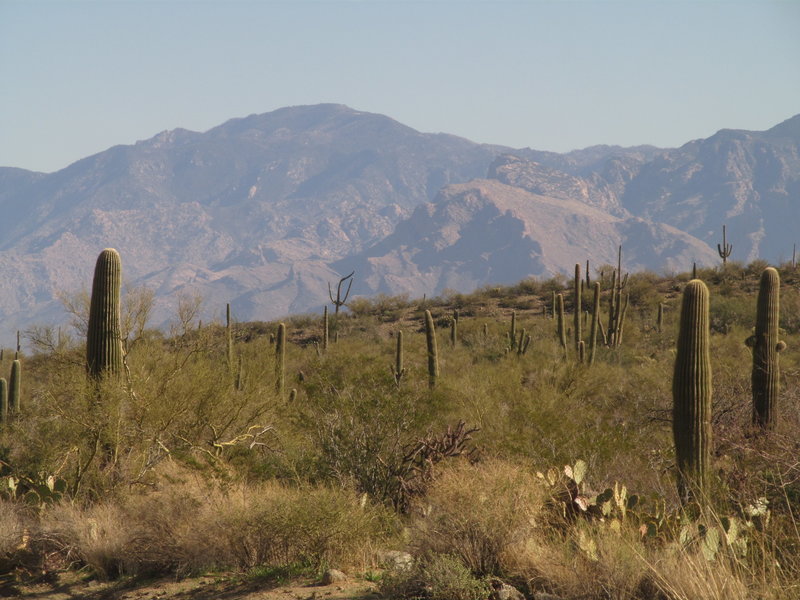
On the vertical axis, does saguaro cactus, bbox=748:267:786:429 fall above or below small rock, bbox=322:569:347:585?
above

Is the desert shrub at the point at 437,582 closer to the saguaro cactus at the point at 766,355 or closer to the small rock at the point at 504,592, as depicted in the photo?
the small rock at the point at 504,592

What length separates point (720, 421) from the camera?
15828 millimetres

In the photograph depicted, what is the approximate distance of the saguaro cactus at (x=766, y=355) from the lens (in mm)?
14258

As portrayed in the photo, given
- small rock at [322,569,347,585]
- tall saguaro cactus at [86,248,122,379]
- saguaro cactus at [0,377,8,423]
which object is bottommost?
small rock at [322,569,347,585]

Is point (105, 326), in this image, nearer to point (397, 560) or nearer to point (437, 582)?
point (397, 560)

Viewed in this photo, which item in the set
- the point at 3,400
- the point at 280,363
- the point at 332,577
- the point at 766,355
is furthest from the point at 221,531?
the point at 280,363

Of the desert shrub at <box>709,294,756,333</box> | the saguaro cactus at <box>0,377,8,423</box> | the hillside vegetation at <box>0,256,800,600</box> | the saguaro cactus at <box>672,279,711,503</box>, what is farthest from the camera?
the desert shrub at <box>709,294,756,333</box>

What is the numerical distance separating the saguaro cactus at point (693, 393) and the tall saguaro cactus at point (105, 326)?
7.96 meters

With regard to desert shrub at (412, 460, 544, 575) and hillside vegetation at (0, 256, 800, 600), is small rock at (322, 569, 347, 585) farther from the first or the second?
desert shrub at (412, 460, 544, 575)

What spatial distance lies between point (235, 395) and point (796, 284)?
102ft

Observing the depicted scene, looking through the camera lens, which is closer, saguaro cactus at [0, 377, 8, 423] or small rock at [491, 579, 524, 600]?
small rock at [491, 579, 524, 600]

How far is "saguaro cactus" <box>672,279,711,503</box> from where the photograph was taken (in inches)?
438

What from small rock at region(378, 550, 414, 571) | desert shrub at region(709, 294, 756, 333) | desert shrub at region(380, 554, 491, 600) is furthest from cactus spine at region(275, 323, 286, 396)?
desert shrub at region(709, 294, 756, 333)

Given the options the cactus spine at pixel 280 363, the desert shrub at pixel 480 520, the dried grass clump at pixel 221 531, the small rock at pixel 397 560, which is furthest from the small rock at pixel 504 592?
the cactus spine at pixel 280 363
